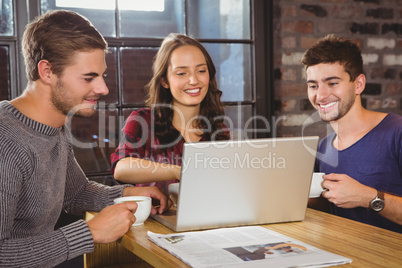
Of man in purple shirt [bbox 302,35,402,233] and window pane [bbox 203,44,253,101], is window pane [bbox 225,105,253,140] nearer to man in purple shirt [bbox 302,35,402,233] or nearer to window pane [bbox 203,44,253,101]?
window pane [bbox 203,44,253,101]

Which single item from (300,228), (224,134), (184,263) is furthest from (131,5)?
(184,263)

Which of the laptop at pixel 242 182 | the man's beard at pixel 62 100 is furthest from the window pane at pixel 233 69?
the laptop at pixel 242 182

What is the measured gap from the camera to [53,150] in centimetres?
146

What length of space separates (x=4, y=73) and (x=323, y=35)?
175cm

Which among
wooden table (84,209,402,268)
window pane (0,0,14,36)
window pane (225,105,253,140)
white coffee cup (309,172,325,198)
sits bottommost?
wooden table (84,209,402,268)

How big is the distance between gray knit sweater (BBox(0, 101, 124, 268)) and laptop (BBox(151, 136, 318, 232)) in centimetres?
29

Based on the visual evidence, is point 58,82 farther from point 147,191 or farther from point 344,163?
point 344,163

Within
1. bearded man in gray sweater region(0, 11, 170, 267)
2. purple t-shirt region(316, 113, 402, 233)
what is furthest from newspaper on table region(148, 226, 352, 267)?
purple t-shirt region(316, 113, 402, 233)

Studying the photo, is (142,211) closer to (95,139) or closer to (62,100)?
(62,100)

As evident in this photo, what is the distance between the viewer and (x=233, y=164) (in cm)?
123

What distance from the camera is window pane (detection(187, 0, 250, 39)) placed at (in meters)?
2.51

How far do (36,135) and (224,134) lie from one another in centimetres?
111

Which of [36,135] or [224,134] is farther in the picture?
[224,134]

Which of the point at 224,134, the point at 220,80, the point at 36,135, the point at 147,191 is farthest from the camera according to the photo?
the point at 220,80
